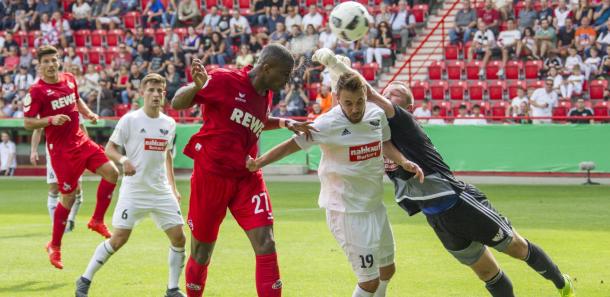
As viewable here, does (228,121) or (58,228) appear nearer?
(228,121)

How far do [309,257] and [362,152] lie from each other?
4.60 meters

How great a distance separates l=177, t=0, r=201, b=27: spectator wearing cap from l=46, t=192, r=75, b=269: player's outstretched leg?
21.0 metres

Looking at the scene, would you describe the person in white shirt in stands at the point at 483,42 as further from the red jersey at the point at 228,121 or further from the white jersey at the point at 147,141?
the red jersey at the point at 228,121

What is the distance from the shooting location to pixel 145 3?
35.3 m

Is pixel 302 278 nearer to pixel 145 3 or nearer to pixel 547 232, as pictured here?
pixel 547 232

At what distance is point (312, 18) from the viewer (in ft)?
96.1

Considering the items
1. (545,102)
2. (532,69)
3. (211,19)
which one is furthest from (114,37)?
(545,102)

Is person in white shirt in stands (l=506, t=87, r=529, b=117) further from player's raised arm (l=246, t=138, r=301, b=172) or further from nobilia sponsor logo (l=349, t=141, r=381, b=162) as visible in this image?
player's raised arm (l=246, t=138, r=301, b=172)

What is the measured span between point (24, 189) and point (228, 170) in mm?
16236

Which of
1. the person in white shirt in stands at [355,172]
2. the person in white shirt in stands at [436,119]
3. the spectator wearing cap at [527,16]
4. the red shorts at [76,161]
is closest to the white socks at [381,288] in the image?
the person in white shirt in stands at [355,172]

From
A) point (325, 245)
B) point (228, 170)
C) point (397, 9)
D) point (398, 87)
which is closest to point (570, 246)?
point (325, 245)

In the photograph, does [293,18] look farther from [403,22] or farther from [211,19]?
[211,19]

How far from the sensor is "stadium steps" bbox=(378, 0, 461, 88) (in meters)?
28.7

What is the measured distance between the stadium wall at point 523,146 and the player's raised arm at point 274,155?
1596 cm
